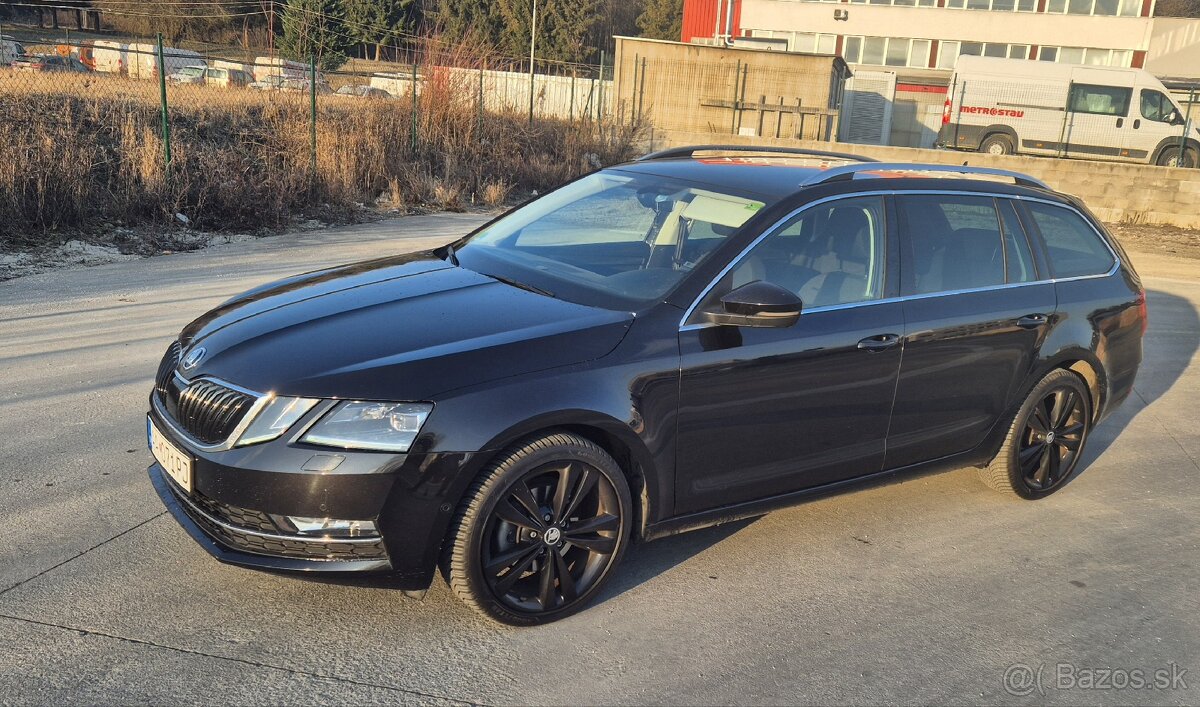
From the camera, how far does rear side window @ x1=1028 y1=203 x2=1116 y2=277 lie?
4.96 metres

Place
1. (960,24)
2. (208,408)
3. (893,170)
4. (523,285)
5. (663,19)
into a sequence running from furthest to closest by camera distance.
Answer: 1. (663,19)
2. (960,24)
3. (893,170)
4. (523,285)
5. (208,408)

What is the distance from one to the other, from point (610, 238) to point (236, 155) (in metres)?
10.0

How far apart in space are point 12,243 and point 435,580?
8084mm

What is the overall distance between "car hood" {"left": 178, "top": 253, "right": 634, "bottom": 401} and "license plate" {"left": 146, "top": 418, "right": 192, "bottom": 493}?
0.28 metres

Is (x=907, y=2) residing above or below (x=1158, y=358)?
above

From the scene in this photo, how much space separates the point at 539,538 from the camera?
3.41 metres

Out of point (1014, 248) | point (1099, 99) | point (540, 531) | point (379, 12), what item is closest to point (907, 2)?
point (1099, 99)

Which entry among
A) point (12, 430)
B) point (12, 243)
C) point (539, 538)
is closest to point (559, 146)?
point (12, 243)

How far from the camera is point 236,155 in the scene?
42.2 feet

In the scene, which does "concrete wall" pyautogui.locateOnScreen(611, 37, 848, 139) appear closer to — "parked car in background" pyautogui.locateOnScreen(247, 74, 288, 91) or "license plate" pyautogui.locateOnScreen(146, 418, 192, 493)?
"parked car in background" pyautogui.locateOnScreen(247, 74, 288, 91)

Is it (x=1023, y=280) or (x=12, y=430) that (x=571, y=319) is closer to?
(x=1023, y=280)

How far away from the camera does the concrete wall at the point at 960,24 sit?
146 feet

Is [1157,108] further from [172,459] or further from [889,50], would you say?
[172,459]

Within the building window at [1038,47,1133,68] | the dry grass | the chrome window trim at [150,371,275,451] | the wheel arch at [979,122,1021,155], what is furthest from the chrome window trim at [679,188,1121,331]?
the building window at [1038,47,1133,68]
